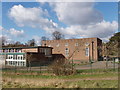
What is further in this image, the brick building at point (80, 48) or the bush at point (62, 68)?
the brick building at point (80, 48)

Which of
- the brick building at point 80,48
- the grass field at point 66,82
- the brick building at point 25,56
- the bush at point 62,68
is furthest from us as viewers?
the brick building at point 80,48

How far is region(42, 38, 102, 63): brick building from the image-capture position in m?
53.9

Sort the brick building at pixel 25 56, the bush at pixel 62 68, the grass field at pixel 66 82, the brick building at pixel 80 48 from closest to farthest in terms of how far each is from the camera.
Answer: the grass field at pixel 66 82
the bush at pixel 62 68
the brick building at pixel 25 56
the brick building at pixel 80 48

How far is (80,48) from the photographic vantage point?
57.4 metres

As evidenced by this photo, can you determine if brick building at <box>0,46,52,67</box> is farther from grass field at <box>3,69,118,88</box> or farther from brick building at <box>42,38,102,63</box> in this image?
grass field at <box>3,69,118,88</box>

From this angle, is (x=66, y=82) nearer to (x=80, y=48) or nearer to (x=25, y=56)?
(x=25, y=56)

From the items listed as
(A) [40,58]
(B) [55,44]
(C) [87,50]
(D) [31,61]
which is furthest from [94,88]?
(B) [55,44]

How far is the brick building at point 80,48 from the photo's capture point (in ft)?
177

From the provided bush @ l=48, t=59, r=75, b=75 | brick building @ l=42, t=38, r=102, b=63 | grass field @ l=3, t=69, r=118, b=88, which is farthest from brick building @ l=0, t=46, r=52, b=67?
grass field @ l=3, t=69, r=118, b=88

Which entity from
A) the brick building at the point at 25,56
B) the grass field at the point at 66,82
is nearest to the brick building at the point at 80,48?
the brick building at the point at 25,56

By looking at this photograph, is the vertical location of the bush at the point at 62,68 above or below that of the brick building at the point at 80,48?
below

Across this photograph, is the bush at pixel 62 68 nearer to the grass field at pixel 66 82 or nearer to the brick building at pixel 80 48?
the grass field at pixel 66 82

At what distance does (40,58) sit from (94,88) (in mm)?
34772

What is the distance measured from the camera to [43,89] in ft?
31.4
